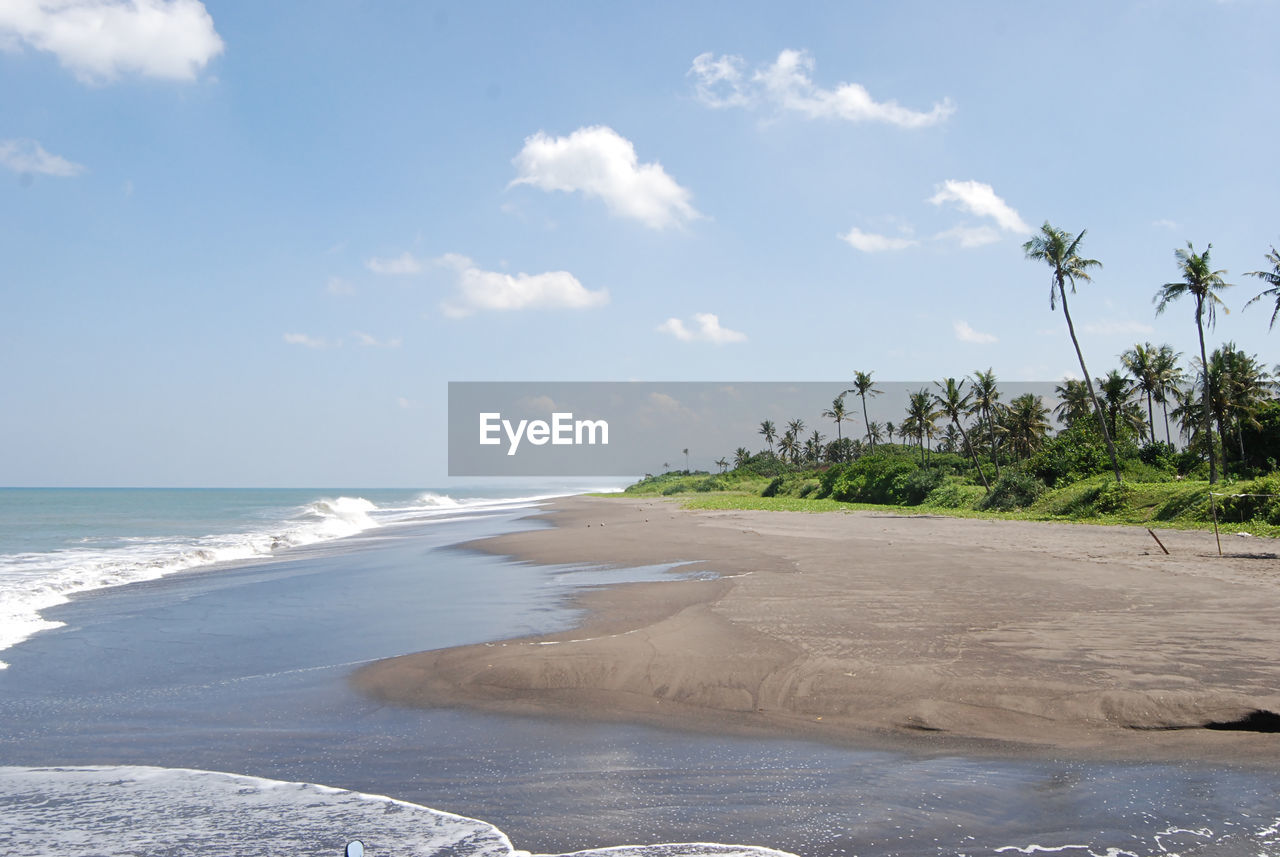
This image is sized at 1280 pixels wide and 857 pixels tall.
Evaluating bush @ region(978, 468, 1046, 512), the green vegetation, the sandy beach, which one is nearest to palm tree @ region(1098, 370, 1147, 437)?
the green vegetation

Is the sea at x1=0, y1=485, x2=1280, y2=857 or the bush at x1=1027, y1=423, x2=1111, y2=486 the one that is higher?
the bush at x1=1027, y1=423, x2=1111, y2=486

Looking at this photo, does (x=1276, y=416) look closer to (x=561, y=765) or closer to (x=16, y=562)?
(x=561, y=765)

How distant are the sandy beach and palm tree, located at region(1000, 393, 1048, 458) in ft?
195

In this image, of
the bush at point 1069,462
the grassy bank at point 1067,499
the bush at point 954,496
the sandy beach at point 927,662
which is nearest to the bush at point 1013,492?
the grassy bank at point 1067,499

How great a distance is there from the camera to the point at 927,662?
7910 mm

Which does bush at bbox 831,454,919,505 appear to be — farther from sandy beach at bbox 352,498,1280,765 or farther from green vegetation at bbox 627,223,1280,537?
sandy beach at bbox 352,498,1280,765

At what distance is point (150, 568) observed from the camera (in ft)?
68.1

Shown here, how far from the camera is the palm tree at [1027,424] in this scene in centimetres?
6900

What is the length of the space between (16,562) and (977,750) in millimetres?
27724

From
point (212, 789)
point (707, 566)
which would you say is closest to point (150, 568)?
point (707, 566)

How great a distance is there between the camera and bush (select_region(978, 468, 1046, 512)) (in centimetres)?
3669

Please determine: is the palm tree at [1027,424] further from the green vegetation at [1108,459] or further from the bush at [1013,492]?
the bush at [1013,492]

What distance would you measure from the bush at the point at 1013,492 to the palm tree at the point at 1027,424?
1350 inches

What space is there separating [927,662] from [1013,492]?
33.5 metres
